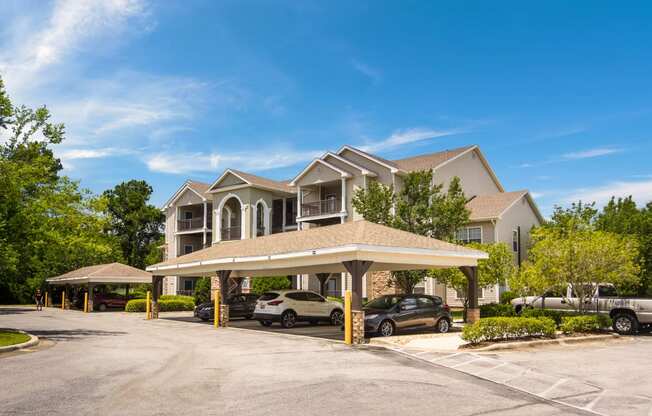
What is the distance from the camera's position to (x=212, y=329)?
24.4 m

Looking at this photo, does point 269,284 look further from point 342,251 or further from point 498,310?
point 342,251

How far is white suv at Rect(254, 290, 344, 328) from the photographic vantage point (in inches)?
978

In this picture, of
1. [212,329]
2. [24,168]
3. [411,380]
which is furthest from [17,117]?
[411,380]

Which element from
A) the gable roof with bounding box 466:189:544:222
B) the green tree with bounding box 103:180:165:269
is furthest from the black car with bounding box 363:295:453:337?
the green tree with bounding box 103:180:165:269

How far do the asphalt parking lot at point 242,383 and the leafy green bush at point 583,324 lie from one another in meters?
7.12

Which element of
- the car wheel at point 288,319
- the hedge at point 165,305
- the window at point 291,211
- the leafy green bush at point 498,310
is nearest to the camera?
the car wheel at point 288,319

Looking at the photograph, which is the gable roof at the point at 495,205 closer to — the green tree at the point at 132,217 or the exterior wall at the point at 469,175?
the exterior wall at the point at 469,175

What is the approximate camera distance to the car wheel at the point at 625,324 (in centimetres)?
2172

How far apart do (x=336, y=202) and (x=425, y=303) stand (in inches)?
805

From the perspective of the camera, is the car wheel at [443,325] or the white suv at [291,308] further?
the white suv at [291,308]

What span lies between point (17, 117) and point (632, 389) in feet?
67.4

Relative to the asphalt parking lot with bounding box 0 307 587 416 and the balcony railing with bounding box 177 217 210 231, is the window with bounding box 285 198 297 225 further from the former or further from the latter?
the asphalt parking lot with bounding box 0 307 587 416

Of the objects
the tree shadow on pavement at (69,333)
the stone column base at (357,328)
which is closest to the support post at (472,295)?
the stone column base at (357,328)

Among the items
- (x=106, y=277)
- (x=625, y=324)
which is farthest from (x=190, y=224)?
(x=625, y=324)
